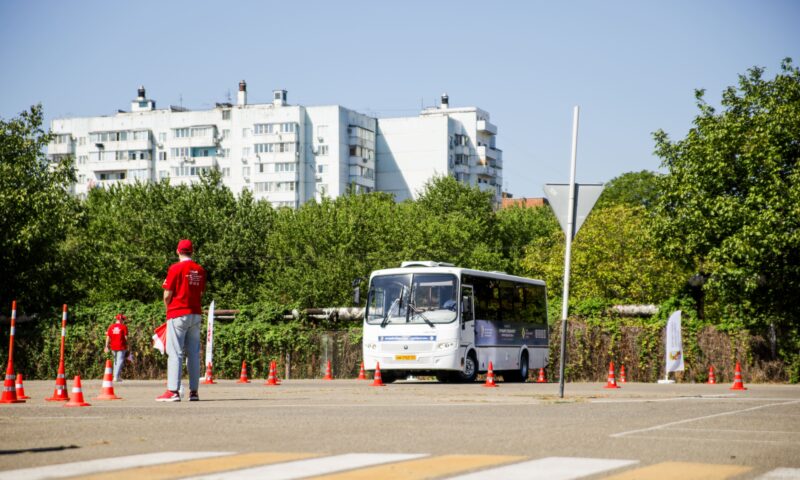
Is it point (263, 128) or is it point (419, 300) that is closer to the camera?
point (419, 300)

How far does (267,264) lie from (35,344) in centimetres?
3155

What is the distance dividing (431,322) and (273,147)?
327 feet

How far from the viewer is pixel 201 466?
8.03 meters

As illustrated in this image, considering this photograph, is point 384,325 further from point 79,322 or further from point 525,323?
point 79,322

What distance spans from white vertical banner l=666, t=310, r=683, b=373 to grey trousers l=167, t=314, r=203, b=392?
80.3 ft

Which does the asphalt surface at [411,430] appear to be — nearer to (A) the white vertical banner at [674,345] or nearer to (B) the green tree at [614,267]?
(A) the white vertical banner at [674,345]

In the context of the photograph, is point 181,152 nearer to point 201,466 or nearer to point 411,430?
point 411,430

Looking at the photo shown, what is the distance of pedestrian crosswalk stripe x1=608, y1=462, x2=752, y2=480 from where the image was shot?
774 centimetres

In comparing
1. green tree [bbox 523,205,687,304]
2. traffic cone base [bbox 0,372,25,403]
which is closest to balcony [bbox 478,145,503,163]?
green tree [bbox 523,205,687,304]

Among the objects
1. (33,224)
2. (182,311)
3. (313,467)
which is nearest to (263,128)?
(33,224)

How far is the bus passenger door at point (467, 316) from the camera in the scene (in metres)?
32.2

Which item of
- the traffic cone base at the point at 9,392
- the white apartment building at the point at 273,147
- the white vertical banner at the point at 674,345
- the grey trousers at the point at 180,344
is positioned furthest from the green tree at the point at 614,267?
the white apartment building at the point at 273,147

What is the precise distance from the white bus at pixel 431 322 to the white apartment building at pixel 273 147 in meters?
93.8

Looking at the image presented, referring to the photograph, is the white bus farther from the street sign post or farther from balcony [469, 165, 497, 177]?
balcony [469, 165, 497, 177]
